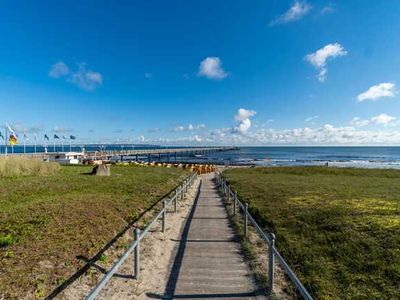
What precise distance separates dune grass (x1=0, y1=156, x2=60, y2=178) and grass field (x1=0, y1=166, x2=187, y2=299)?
225 inches

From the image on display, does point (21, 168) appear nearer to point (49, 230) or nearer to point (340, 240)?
point (49, 230)

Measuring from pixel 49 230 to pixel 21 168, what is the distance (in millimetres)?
15581

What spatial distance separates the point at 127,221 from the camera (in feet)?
33.0

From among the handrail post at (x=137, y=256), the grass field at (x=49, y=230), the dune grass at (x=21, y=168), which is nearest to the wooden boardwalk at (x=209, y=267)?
the handrail post at (x=137, y=256)

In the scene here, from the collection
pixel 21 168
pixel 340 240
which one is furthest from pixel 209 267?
pixel 21 168

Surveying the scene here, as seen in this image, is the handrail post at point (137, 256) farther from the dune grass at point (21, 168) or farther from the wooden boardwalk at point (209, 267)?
the dune grass at point (21, 168)

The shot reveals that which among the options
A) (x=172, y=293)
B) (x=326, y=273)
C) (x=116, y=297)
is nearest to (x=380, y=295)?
(x=326, y=273)

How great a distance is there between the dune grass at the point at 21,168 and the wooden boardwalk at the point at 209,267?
14.7 metres

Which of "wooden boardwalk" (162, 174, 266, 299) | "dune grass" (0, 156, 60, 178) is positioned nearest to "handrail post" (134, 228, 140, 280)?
"wooden boardwalk" (162, 174, 266, 299)

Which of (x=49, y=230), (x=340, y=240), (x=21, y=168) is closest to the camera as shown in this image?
(x=49, y=230)

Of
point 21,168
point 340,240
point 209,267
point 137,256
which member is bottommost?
point 209,267

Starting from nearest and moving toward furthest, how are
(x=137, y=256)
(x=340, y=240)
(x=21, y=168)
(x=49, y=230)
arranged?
(x=137, y=256) < (x=49, y=230) < (x=340, y=240) < (x=21, y=168)

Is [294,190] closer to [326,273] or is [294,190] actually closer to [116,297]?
[326,273]

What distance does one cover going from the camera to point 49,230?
782 cm
